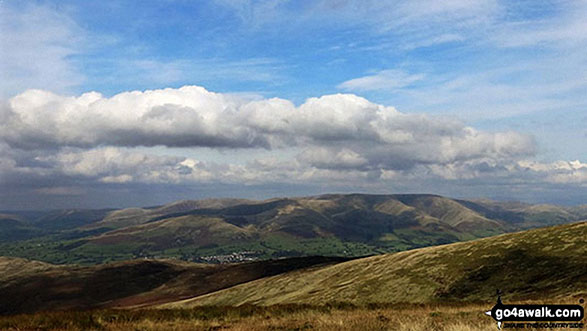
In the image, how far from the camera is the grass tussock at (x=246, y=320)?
1872 cm

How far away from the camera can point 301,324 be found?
20828 mm

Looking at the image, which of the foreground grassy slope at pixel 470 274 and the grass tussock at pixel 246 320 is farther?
the foreground grassy slope at pixel 470 274

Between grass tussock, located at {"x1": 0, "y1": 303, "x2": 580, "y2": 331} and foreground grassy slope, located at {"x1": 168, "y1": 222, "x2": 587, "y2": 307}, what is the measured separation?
2541 centimetres

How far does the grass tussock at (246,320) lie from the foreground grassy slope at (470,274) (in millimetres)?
25407

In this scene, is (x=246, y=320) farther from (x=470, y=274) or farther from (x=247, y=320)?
(x=470, y=274)

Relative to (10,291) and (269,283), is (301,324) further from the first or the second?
(10,291)

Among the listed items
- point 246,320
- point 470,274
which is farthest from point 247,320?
point 470,274

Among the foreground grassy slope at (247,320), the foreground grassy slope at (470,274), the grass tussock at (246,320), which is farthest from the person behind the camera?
the foreground grassy slope at (470,274)

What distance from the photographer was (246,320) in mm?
23750

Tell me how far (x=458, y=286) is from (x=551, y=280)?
39.6ft

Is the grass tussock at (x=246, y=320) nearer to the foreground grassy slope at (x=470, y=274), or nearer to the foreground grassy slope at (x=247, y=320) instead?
the foreground grassy slope at (x=247, y=320)

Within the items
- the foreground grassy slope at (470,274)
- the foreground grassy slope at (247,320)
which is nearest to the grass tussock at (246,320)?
the foreground grassy slope at (247,320)

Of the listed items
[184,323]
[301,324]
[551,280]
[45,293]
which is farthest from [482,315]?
[45,293]

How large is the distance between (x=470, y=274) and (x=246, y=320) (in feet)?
152
